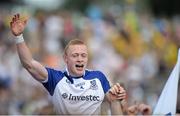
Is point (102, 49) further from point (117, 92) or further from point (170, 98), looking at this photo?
point (117, 92)

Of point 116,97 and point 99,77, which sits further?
point 99,77

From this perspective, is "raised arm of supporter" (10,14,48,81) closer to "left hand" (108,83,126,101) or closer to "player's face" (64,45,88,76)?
"player's face" (64,45,88,76)

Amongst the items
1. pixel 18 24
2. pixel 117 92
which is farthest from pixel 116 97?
pixel 18 24

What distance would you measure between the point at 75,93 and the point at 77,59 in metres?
0.41

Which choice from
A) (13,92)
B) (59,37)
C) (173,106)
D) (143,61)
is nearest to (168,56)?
(143,61)

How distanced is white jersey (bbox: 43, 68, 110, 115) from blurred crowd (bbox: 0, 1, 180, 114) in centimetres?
741

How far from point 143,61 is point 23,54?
46.6 feet

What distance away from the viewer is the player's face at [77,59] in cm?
1202

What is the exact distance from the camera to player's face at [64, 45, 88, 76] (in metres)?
12.0

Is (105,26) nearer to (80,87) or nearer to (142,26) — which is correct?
(142,26)

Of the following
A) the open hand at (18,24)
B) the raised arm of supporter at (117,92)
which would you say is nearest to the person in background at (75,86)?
the raised arm of supporter at (117,92)

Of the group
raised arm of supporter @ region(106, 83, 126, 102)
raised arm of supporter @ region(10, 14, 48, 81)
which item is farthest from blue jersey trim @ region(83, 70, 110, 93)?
raised arm of supporter @ region(10, 14, 48, 81)

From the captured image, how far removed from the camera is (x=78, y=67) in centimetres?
1205

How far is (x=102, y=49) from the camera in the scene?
2497 cm
